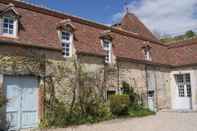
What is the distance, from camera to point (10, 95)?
1298cm

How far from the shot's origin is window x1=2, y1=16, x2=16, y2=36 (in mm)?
13495

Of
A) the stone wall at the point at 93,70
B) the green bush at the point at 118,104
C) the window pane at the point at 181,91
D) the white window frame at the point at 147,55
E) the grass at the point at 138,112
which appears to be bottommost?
the grass at the point at 138,112

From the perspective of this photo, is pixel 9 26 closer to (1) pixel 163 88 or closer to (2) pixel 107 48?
(2) pixel 107 48

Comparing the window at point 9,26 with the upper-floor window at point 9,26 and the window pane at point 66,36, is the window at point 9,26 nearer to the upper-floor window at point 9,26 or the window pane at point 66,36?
the upper-floor window at point 9,26

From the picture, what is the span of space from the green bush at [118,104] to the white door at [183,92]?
8.72 meters

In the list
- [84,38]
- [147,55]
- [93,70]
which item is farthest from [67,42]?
[147,55]

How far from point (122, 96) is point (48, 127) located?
5794 mm

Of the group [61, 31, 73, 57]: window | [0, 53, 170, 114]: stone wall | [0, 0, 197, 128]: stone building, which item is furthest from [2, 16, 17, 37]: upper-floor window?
[61, 31, 73, 57]: window

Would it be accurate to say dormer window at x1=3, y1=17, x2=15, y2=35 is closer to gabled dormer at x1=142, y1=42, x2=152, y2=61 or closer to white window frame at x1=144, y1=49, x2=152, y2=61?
gabled dormer at x1=142, y1=42, x2=152, y2=61

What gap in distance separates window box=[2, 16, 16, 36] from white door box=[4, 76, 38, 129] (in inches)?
92.6

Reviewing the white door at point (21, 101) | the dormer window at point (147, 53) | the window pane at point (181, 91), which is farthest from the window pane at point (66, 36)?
the window pane at point (181, 91)

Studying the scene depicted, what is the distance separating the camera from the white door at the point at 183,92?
79.3 feet

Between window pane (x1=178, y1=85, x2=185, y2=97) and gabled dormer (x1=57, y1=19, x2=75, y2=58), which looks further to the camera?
window pane (x1=178, y1=85, x2=185, y2=97)

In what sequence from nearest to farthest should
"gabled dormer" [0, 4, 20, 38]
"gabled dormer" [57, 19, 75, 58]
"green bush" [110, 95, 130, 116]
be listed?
"gabled dormer" [0, 4, 20, 38]
"gabled dormer" [57, 19, 75, 58]
"green bush" [110, 95, 130, 116]
